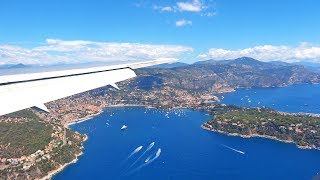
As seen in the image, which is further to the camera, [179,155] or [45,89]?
[179,155]

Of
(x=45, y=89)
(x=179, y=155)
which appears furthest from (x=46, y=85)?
(x=179, y=155)

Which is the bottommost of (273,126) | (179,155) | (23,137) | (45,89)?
(273,126)

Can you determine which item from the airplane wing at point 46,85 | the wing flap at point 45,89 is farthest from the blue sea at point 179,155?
the wing flap at point 45,89

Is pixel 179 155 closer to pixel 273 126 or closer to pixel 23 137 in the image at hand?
pixel 23 137

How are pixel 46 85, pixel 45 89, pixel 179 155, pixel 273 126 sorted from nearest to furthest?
1. pixel 45 89
2. pixel 46 85
3. pixel 179 155
4. pixel 273 126

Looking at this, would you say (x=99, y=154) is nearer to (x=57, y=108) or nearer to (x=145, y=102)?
(x=57, y=108)

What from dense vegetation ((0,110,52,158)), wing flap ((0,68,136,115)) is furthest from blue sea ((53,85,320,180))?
wing flap ((0,68,136,115))

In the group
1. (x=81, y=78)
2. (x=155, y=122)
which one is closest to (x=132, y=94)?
(x=155, y=122)
